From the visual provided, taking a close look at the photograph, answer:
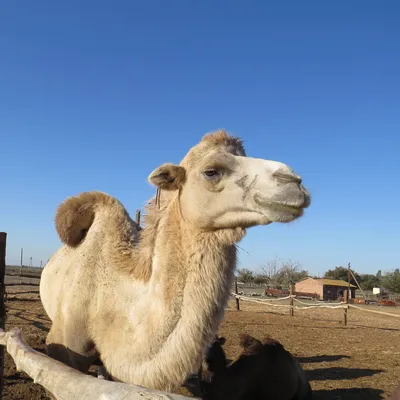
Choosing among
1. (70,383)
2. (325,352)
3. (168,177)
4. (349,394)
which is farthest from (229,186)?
(325,352)

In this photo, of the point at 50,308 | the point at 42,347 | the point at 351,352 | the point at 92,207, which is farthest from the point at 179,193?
the point at 351,352

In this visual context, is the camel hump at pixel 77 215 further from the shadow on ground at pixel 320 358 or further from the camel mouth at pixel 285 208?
the shadow on ground at pixel 320 358

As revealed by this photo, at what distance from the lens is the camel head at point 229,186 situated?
274cm

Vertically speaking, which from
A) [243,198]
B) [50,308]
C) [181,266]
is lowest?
[50,308]

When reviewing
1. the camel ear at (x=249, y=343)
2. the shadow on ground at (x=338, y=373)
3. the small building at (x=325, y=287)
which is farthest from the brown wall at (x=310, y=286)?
the camel ear at (x=249, y=343)

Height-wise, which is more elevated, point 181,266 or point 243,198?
point 243,198

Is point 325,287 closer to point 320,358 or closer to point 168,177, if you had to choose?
point 320,358

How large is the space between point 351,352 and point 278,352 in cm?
597

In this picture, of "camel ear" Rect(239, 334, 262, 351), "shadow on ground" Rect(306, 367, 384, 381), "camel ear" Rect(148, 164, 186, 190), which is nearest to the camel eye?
"camel ear" Rect(148, 164, 186, 190)

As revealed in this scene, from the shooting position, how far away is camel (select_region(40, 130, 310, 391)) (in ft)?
9.43

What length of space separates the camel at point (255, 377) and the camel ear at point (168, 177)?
3266mm

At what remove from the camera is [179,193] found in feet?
11.0

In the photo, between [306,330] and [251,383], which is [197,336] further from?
[306,330]

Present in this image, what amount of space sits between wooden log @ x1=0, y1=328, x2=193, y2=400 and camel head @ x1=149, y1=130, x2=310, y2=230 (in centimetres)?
138
